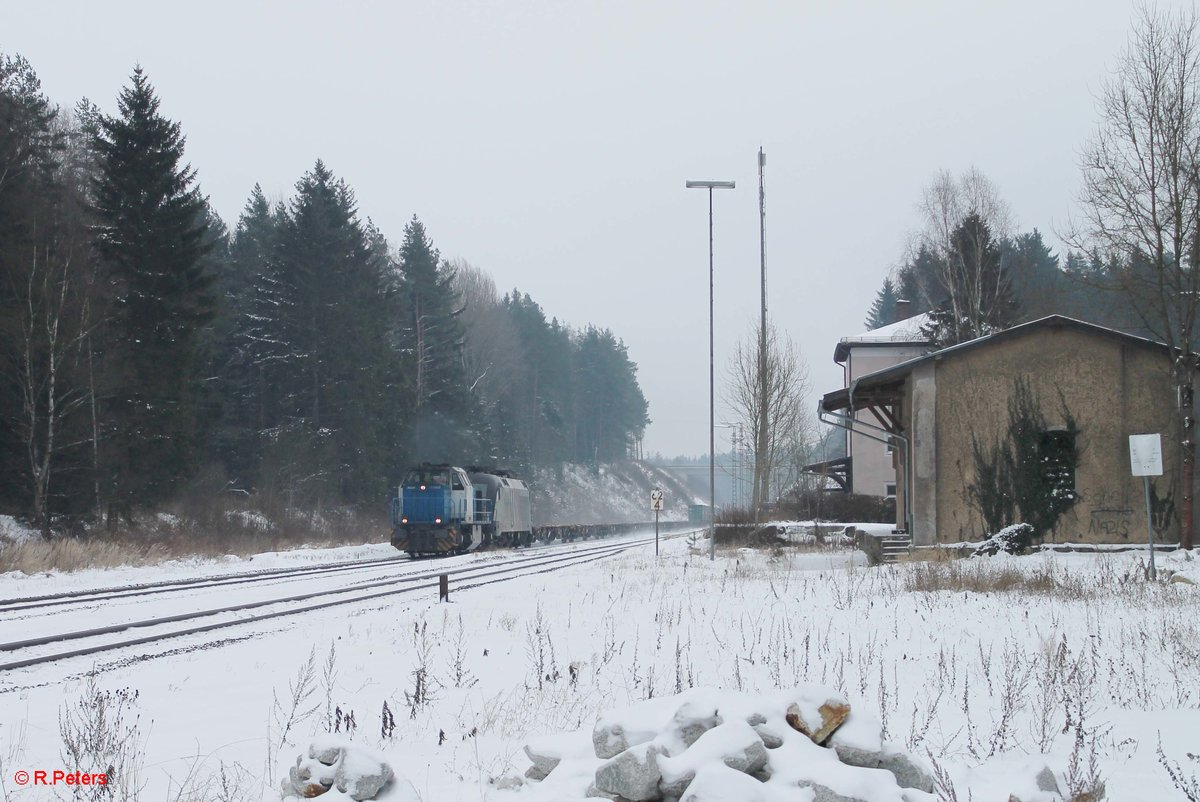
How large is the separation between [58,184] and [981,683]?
35280 millimetres

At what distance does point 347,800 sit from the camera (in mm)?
5043

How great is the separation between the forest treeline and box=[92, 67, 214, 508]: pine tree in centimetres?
7

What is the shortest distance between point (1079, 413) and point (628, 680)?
17.9 meters

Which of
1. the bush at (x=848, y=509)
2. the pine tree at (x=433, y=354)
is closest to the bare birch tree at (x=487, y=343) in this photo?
the pine tree at (x=433, y=354)

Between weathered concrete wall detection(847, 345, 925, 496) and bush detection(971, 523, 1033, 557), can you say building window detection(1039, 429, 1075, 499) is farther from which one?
weathered concrete wall detection(847, 345, 925, 496)

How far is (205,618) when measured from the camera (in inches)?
597

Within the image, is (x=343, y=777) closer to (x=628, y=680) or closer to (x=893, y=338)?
(x=628, y=680)

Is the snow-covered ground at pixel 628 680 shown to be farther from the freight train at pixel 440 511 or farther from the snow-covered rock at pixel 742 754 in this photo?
the freight train at pixel 440 511

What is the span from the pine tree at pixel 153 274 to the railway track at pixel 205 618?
497 inches

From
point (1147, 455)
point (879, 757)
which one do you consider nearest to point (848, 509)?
point (1147, 455)

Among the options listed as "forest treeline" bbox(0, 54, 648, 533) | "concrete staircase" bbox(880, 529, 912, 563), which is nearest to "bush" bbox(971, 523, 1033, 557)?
"concrete staircase" bbox(880, 529, 912, 563)

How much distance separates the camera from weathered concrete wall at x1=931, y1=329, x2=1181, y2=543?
23.0 m

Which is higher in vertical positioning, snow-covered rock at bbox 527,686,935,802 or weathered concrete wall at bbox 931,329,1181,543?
weathered concrete wall at bbox 931,329,1181,543

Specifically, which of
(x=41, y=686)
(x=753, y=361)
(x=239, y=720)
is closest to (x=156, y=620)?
(x=41, y=686)
